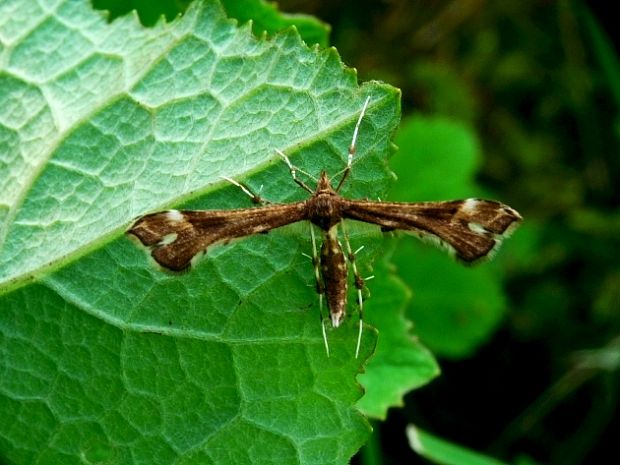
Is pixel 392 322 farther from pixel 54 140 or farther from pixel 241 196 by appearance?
pixel 54 140

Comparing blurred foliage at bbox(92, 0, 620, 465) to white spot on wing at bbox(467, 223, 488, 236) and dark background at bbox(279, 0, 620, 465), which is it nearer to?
dark background at bbox(279, 0, 620, 465)

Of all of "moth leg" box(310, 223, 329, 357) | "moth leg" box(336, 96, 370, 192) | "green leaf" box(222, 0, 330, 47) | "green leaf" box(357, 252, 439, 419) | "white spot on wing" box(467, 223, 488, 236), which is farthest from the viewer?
"green leaf" box(357, 252, 439, 419)

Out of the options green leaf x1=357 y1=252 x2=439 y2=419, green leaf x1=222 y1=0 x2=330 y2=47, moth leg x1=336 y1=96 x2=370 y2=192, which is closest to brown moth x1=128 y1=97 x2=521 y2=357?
moth leg x1=336 y1=96 x2=370 y2=192

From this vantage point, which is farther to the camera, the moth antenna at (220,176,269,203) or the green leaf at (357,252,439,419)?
the green leaf at (357,252,439,419)

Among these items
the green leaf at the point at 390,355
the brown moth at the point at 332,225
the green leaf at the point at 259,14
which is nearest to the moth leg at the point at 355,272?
the brown moth at the point at 332,225

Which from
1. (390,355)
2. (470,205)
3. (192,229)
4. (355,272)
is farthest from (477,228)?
(192,229)

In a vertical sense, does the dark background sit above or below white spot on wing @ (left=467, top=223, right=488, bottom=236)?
below
